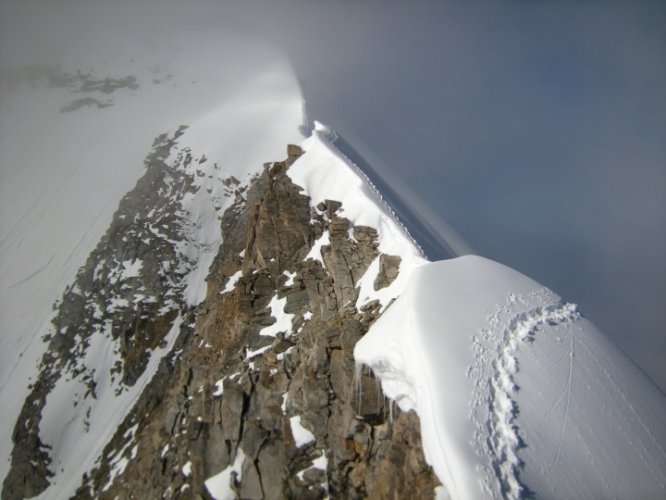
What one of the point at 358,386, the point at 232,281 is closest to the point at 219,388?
the point at 232,281

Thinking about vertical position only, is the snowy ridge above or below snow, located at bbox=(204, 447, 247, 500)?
above

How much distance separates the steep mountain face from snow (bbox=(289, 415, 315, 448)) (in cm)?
5

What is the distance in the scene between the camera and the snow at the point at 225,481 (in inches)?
561

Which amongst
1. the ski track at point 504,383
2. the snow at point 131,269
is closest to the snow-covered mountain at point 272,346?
the ski track at point 504,383

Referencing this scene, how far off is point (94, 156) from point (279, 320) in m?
37.2

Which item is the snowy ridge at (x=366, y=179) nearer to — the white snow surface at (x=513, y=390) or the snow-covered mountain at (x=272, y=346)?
the snow-covered mountain at (x=272, y=346)

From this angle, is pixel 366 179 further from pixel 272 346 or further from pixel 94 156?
pixel 94 156

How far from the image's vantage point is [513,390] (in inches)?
364

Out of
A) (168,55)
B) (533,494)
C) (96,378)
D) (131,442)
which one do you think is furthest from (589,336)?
(168,55)

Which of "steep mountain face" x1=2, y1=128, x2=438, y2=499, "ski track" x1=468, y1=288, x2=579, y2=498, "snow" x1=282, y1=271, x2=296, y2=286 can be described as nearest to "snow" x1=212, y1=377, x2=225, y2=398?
"steep mountain face" x1=2, y1=128, x2=438, y2=499

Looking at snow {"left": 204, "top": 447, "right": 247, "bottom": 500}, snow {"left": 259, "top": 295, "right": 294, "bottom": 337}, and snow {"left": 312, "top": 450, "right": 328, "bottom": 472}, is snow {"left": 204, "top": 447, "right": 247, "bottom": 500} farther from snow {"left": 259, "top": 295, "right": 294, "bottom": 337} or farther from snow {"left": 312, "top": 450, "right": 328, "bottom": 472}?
snow {"left": 259, "top": 295, "right": 294, "bottom": 337}

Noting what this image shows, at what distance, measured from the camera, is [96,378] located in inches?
922

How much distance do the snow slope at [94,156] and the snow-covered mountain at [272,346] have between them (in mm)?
262

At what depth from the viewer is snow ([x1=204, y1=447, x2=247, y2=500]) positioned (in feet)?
46.7
